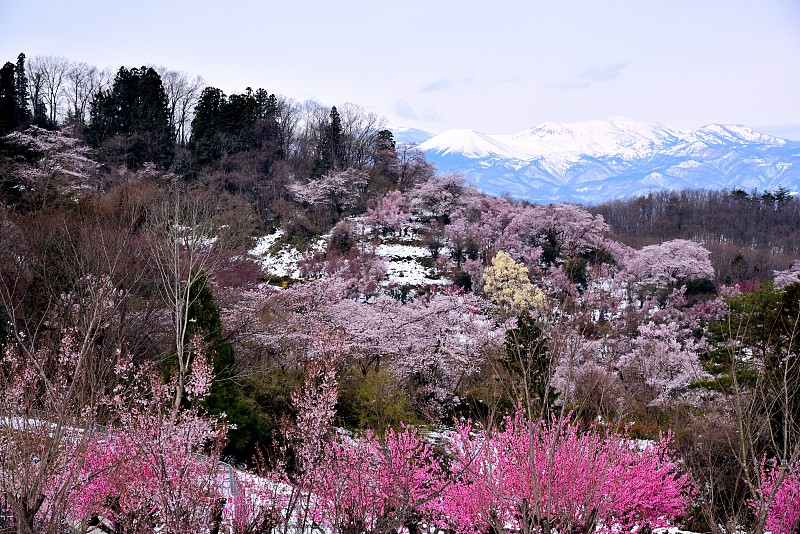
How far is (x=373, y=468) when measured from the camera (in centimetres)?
739

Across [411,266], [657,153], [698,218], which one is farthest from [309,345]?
[657,153]

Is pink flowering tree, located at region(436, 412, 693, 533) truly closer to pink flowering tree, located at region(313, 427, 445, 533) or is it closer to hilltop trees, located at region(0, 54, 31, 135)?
pink flowering tree, located at region(313, 427, 445, 533)

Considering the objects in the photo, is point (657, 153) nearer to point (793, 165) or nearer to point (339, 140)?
point (793, 165)

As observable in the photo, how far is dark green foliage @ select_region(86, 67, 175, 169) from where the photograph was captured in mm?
41562

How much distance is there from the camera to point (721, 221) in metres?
53.5

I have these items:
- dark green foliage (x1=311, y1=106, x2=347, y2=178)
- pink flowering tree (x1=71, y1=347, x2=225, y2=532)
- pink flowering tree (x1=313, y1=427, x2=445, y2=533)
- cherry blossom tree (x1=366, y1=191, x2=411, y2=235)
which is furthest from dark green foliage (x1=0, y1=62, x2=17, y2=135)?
pink flowering tree (x1=313, y1=427, x2=445, y2=533)

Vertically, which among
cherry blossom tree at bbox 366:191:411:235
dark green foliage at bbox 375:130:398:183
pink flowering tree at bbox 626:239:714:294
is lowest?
pink flowering tree at bbox 626:239:714:294

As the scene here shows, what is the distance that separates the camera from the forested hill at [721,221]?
4726cm

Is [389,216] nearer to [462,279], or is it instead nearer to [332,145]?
[462,279]

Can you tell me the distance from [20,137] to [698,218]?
187 feet

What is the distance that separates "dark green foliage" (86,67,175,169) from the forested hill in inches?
1508

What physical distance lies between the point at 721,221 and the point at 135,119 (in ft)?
175

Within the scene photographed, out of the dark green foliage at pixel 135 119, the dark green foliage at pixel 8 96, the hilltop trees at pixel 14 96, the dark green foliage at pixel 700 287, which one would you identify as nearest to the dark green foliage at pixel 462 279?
the dark green foliage at pixel 700 287

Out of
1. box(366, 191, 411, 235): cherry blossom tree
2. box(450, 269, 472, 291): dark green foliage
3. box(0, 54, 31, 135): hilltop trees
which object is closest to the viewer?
box(450, 269, 472, 291): dark green foliage
